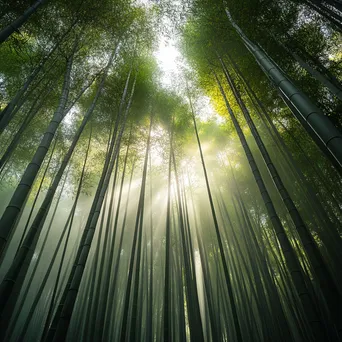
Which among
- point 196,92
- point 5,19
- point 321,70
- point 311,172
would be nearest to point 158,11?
point 196,92

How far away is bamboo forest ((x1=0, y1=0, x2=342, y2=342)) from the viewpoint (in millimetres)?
2170

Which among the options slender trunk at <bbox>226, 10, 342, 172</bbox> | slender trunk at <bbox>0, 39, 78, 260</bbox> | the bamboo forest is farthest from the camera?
the bamboo forest

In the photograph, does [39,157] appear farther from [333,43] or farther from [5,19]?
[333,43]

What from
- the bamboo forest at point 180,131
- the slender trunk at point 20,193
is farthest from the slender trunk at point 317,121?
the slender trunk at point 20,193

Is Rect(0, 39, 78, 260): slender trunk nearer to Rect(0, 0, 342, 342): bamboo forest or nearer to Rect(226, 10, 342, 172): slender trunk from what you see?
Rect(0, 0, 342, 342): bamboo forest

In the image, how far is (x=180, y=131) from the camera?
675cm

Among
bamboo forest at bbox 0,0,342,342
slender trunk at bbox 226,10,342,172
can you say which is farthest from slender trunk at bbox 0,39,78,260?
slender trunk at bbox 226,10,342,172

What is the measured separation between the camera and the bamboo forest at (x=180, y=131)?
2.17 meters

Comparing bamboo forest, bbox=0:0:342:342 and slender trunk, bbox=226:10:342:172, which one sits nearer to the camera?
slender trunk, bbox=226:10:342:172

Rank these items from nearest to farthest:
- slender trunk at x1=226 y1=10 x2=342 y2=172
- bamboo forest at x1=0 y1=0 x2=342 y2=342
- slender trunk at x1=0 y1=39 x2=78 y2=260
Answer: slender trunk at x1=226 y1=10 x2=342 y2=172, slender trunk at x1=0 y1=39 x2=78 y2=260, bamboo forest at x1=0 y1=0 x2=342 y2=342

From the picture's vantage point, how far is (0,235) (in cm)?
141

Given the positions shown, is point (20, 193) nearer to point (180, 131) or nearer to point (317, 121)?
point (317, 121)

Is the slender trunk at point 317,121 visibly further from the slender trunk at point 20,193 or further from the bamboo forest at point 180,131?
the slender trunk at point 20,193

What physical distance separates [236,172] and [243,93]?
340cm
